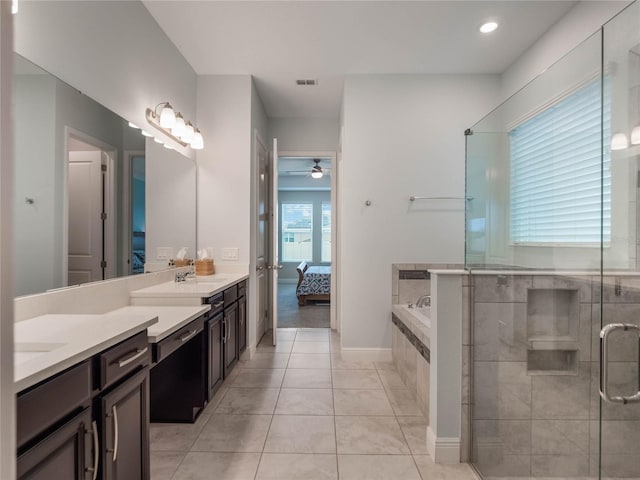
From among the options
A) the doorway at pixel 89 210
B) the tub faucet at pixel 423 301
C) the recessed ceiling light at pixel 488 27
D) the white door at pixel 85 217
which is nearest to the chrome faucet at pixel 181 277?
the doorway at pixel 89 210

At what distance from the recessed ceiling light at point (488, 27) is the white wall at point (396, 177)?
0.69 metres

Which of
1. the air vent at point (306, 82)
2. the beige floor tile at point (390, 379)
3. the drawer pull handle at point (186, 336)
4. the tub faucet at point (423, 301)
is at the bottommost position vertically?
the beige floor tile at point (390, 379)

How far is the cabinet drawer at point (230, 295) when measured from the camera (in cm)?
258

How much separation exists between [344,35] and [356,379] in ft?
9.67

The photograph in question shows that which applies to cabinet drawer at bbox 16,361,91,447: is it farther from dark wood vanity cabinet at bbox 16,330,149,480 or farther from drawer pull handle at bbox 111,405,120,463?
drawer pull handle at bbox 111,405,120,463

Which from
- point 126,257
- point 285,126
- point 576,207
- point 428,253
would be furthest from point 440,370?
point 285,126

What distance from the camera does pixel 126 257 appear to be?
2.13 metres

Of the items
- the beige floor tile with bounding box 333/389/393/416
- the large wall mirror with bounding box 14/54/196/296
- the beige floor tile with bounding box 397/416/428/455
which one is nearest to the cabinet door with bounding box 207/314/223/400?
the large wall mirror with bounding box 14/54/196/296

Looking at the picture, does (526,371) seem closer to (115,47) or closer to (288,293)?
(115,47)

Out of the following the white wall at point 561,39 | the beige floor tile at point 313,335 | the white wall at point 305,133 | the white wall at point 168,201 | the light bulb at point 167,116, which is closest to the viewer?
the white wall at point 561,39

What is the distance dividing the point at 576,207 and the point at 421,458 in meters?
1.56

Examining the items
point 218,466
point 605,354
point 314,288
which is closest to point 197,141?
point 218,466

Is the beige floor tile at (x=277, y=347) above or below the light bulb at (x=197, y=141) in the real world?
below

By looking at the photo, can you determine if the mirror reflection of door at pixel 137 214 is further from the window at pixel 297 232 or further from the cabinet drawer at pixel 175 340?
the window at pixel 297 232
